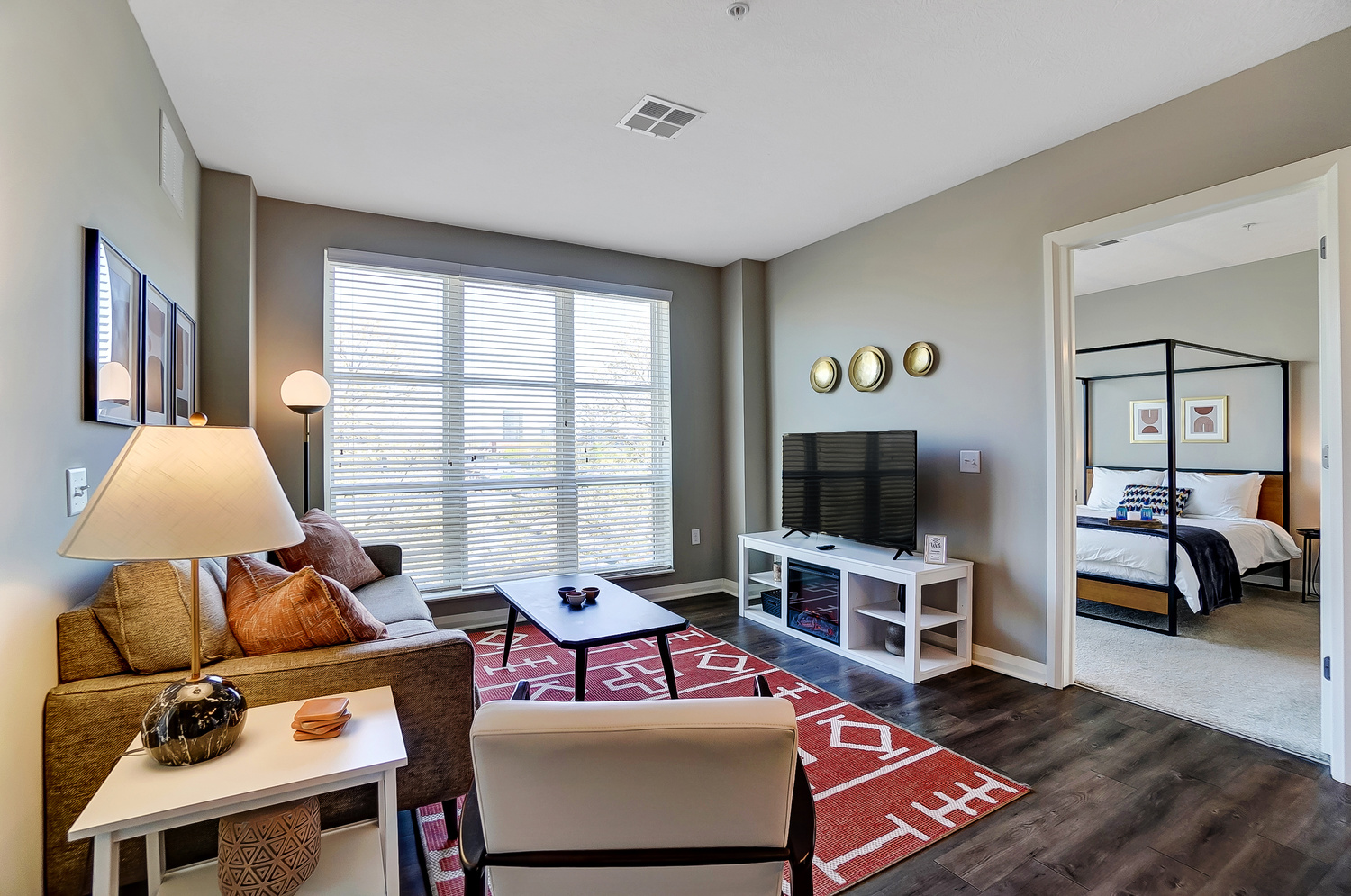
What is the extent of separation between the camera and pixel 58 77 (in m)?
1.54

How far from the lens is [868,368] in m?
4.11

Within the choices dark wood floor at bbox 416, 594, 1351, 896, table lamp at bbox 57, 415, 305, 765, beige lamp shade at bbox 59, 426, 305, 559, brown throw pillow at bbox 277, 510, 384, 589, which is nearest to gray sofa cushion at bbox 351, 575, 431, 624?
brown throw pillow at bbox 277, 510, 384, 589

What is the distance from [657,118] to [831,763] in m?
2.80

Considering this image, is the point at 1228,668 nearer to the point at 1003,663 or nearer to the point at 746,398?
the point at 1003,663

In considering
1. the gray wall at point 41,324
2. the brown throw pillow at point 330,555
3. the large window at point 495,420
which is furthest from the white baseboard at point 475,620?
the gray wall at point 41,324

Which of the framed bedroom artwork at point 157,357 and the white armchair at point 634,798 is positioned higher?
the framed bedroom artwork at point 157,357

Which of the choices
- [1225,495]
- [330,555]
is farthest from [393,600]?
[1225,495]

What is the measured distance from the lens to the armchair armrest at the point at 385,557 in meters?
3.54

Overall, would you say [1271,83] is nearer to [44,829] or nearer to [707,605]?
[707,605]

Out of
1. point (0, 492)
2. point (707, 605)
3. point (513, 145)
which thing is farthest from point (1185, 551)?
point (0, 492)

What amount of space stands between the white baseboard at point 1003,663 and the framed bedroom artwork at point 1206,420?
3875mm

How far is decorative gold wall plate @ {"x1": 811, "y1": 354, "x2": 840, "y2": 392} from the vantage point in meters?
4.40

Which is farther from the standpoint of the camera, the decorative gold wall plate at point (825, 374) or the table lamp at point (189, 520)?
the decorative gold wall plate at point (825, 374)

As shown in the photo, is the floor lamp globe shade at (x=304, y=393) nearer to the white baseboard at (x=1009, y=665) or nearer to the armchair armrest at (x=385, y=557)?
the armchair armrest at (x=385, y=557)
